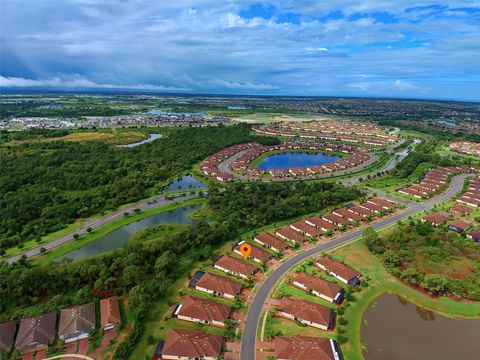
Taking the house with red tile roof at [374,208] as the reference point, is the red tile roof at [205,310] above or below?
below

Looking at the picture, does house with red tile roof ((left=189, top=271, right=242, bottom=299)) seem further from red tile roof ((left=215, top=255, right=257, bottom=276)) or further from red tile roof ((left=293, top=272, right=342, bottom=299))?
red tile roof ((left=293, top=272, right=342, bottom=299))

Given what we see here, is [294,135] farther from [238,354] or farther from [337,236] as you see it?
[238,354]

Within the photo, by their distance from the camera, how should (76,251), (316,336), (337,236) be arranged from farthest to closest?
(337,236) < (76,251) < (316,336)

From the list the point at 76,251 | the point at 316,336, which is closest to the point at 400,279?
the point at 316,336

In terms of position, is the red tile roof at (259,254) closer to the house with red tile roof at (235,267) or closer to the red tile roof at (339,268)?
the house with red tile roof at (235,267)

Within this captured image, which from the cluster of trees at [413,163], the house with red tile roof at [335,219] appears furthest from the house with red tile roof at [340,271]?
the cluster of trees at [413,163]

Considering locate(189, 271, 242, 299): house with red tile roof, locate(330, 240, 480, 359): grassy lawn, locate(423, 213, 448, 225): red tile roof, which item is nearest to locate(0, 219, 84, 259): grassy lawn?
locate(189, 271, 242, 299): house with red tile roof
